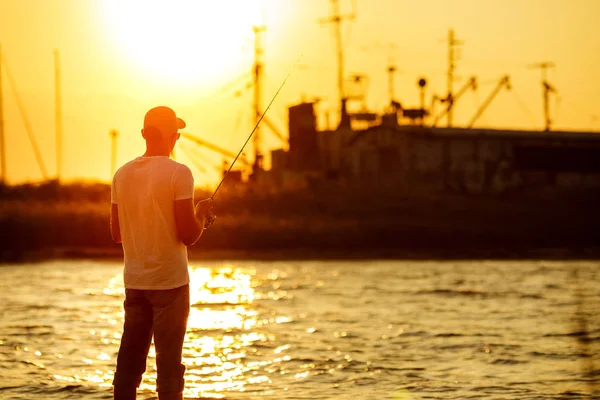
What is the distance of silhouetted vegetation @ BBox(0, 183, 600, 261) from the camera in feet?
134

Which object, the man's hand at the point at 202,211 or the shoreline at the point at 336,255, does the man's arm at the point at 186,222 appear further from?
the shoreline at the point at 336,255

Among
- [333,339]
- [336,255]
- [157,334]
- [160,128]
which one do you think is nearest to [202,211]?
[160,128]

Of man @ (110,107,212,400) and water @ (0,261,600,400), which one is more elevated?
man @ (110,107,212,400)

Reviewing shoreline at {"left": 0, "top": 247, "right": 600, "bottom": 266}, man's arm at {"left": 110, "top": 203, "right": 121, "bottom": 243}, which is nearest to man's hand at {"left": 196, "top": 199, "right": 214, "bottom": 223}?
man's arm at {"left": 110, "top": 203, "right": 121, "bottom": 243}

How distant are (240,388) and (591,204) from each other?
167 feet

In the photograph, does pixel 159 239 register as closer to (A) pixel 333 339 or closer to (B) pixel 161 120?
(B) pixel 161 120

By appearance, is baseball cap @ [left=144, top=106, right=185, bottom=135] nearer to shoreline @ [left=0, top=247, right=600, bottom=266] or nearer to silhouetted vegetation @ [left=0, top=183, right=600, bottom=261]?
shoreline @ [left=0, top=247, right=600, bottom=266]

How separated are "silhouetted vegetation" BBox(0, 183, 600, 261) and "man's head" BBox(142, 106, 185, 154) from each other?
28889 millimetres

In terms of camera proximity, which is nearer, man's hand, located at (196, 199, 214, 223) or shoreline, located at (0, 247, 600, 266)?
man's hand, located at (196, 199, 214, 223)

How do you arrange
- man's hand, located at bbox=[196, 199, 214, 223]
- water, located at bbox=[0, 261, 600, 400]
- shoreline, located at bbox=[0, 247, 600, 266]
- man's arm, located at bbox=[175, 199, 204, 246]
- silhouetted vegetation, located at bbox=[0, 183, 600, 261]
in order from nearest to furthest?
1. man's arm, located at bbox=[175, 199, 204, 246]
2. man's hand, located at bbox=[196, 199, 214, 223]
3. water, located at bbox=[0, 261, 600, 400]
4. shoreline, located at bbox=[0, 247, 600, 266]
5. silhouetted vegetation, located at bbox=[0, 183, 600, 261]

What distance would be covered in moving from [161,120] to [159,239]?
0.75 metres

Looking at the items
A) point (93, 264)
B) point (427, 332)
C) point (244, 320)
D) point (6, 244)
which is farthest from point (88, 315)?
point (6, 244)

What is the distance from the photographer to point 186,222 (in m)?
6.75

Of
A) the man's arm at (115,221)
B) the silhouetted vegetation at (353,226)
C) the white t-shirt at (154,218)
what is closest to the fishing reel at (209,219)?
the white t-shirt at (154,218)
